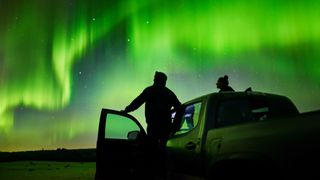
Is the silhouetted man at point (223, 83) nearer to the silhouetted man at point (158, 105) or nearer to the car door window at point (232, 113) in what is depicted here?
the silhouetted man at point (158, 105)

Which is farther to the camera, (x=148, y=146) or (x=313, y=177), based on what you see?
(x=148, y=146)

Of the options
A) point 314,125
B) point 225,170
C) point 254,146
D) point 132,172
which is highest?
point 314,125

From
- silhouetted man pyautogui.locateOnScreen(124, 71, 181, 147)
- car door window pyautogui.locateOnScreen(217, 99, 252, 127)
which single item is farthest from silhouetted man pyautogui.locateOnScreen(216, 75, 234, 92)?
car door window pyautogui.locateOnScreen(217, 99, 252, 127)

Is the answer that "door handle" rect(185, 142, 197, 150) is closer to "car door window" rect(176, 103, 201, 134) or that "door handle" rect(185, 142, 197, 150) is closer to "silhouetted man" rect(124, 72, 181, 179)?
"car door window" rect(176, 103, 201, 134)

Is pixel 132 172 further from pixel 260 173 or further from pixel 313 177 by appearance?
pixel 313 177

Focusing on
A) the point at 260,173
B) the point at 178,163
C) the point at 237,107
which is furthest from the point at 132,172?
the point at 260,173

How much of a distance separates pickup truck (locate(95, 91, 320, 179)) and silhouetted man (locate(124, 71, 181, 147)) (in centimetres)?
54

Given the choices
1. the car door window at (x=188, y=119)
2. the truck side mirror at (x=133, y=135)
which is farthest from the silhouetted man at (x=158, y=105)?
the car door window at (x=188, y=119)

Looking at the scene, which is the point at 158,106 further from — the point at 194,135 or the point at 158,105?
the point at 194,135

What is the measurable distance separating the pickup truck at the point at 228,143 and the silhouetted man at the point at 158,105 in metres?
0.54

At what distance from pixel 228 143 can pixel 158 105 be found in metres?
3.33

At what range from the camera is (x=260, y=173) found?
12.7 ft

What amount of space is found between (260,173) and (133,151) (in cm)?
299

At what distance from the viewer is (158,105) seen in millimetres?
7383
